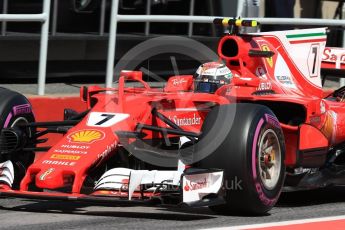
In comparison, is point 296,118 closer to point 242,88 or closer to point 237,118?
point 242,88

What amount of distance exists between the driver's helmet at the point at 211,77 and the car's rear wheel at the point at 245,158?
2.81ft

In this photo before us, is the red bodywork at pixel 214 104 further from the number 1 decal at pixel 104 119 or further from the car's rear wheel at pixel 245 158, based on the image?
the car's rear wheel at pixel 245 158

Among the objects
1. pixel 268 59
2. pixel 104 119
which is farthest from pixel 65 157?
pixel 268 59

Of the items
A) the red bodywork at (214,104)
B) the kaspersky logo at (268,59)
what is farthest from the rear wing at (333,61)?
the kaspersky logo at (268,59)

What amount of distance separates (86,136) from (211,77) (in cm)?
137

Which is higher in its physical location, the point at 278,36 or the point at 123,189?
the point at 278,36

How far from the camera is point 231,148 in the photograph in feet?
24.5

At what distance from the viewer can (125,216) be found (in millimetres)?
7641

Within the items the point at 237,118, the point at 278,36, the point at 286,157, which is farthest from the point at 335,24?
the point at 237,118

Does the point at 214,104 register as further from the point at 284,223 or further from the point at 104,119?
the point at 284,223

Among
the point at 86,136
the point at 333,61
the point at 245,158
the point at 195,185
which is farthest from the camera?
the point at 333,61

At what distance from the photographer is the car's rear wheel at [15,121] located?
27.0ft

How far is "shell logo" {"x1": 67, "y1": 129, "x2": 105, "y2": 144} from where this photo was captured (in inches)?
305

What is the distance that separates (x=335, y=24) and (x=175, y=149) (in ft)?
16.9
